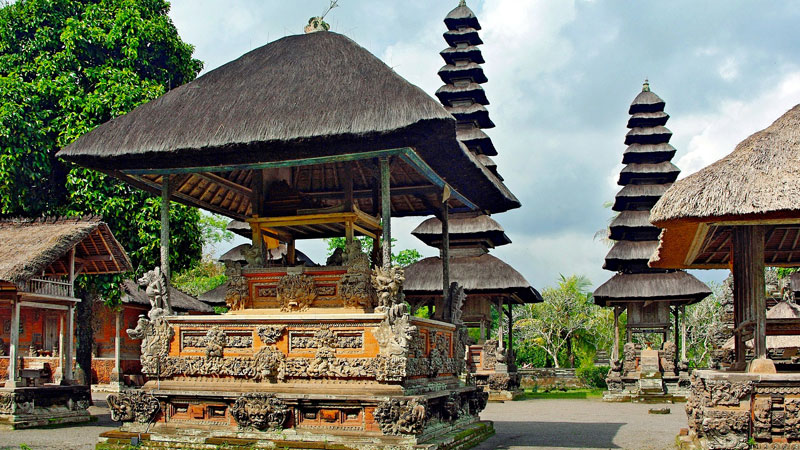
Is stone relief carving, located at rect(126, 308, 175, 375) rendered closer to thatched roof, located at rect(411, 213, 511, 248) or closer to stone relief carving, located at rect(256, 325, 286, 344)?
stone relief carving, located at rect(256, 325, 286, 344)

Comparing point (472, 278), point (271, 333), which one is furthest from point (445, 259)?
point (472, 278)

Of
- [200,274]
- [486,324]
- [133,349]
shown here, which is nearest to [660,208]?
[486,324]

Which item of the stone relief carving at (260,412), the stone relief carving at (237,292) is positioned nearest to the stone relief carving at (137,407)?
the stone relief carving at (260,412)

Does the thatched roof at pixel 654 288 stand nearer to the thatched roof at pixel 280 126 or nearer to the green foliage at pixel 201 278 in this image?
the thatched roof at pixel 280 126

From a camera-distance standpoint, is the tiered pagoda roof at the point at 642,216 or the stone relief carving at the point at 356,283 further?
the tiered pagoda roof at the point at 642,216

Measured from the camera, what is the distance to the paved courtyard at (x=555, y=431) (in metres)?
11.8

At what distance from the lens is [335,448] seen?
9.74m

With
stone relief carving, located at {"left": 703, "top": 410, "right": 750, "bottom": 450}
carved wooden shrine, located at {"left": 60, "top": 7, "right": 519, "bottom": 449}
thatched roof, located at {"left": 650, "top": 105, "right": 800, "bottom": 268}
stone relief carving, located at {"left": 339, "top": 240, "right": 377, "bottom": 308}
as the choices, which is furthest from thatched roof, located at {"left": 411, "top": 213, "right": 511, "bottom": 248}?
stone relief carving, located at {"left": 703, "top": 410, "right": 750, "bottom": 450}

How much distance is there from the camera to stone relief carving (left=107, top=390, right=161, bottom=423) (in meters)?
10.8

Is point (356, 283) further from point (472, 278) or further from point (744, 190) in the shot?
point (472, 278)

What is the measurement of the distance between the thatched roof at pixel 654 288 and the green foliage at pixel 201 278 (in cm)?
2014

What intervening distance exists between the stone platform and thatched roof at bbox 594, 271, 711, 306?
1687cm

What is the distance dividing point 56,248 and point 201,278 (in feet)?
89.9

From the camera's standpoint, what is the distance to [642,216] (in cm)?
2758
